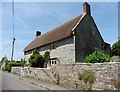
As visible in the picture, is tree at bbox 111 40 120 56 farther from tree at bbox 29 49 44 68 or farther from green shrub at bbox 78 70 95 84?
green shrub at bbox 78 70 95 84

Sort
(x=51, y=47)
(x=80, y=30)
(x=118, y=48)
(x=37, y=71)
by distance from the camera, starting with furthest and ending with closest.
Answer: (x=118, y=48), (x=51, y=47), (x=80, y=30), (x=37, y=71)

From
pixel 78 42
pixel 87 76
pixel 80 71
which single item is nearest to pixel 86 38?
pixel 78 42

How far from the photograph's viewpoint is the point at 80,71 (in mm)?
16125

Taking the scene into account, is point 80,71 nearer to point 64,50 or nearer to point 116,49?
point 64,50

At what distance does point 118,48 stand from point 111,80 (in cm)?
4661

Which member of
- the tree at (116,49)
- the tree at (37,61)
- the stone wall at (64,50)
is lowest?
the tree at (37,61)

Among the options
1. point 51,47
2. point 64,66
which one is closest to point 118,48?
point 51,47

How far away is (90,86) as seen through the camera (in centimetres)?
1466

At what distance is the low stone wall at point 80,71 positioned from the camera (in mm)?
13055

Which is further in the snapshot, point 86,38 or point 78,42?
point 86,38

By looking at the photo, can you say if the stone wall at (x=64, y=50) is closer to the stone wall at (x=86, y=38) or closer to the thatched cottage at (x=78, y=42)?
the thatched cottage at (x=78, y=42)

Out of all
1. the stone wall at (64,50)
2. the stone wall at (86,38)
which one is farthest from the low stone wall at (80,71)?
the stone wall at (86,38)

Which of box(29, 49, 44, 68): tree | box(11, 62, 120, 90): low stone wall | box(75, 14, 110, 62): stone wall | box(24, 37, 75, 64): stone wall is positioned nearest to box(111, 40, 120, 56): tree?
box(75, 14, 110, 62): stone wall

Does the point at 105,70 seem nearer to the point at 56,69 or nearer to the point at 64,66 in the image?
the point at 64,66
